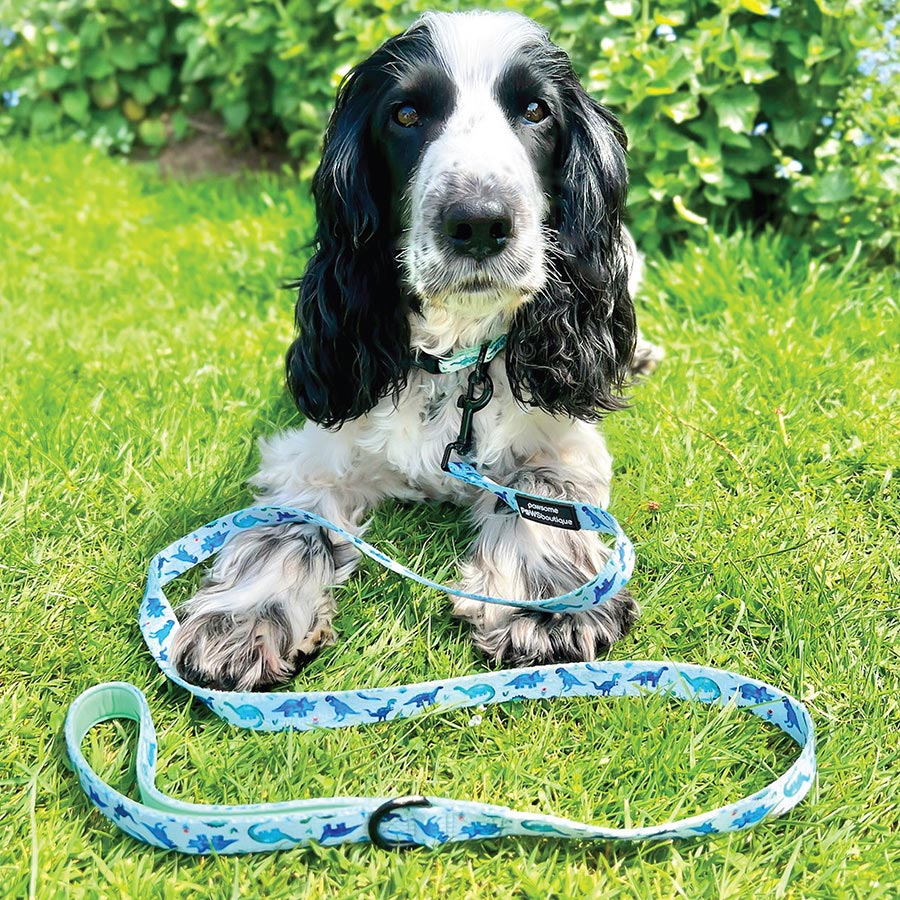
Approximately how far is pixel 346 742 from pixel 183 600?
768 mm

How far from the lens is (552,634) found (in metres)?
2.71

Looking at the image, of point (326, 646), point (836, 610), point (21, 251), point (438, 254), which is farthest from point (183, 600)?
point (21, 251)

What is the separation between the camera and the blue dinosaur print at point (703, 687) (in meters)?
2.55

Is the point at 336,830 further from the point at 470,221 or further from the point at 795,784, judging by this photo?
the point at 470,221

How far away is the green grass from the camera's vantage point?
2.19 m

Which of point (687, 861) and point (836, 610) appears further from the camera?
point (836, 610)

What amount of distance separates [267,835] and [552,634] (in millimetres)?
897

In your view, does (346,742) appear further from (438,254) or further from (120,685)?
(438,254)

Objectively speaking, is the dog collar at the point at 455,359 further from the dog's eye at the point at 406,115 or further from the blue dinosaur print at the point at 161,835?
the blue dinosaur print at the point at 161,835

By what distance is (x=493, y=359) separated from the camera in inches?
119

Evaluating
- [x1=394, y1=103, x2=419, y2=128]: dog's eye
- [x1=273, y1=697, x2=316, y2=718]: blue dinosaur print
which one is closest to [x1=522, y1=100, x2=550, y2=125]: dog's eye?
[x1=394, y1=103, x2=419, y2=128]: dog's eye

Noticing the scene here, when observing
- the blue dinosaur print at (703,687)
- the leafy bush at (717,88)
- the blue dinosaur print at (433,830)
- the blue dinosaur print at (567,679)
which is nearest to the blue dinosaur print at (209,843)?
the blue dinosaur print at (433,830)

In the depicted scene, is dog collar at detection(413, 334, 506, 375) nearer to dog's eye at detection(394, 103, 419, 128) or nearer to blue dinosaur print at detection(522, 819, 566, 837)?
dog's eye at detection(394, 103, 419, 128)

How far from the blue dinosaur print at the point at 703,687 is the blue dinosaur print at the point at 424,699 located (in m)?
0.60
